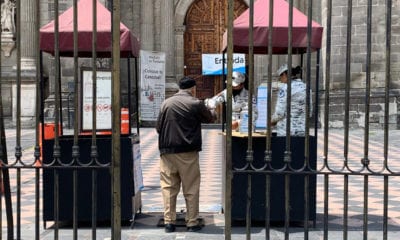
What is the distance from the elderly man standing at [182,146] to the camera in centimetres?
613

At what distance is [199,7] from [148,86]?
4.96 metres

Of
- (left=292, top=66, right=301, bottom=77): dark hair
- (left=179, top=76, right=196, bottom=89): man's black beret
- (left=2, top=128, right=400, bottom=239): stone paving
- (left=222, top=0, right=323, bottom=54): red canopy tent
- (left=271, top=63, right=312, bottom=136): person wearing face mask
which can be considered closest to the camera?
(left=222, top=0, right=323, bottom=54): red canopy tent

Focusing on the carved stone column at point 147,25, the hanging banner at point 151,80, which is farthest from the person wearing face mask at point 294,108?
the carved stone column at point 147,25

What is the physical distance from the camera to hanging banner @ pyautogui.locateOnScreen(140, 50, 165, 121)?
20.4 metres

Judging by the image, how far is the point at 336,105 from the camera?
20188 mm

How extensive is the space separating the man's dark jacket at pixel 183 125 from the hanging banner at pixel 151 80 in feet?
46.7

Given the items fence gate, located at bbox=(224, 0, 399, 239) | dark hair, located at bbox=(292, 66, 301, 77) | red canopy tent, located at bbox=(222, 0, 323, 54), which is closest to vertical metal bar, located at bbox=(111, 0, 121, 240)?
fence gate, located at bbox=(224, 0, 399, 239)

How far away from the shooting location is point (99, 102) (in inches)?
282

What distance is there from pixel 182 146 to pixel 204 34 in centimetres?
1770

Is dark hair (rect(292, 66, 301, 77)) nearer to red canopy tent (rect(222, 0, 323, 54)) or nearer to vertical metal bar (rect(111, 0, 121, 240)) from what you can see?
red canopy tent (rect(222, 0, 323, 54))

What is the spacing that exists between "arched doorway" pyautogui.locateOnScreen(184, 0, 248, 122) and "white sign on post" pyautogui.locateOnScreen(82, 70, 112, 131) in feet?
52.3

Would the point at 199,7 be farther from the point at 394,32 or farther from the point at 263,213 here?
the point at 263,213

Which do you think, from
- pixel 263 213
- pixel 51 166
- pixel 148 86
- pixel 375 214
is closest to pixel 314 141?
pixel 263 213

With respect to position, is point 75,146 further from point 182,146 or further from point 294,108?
point 294,108
